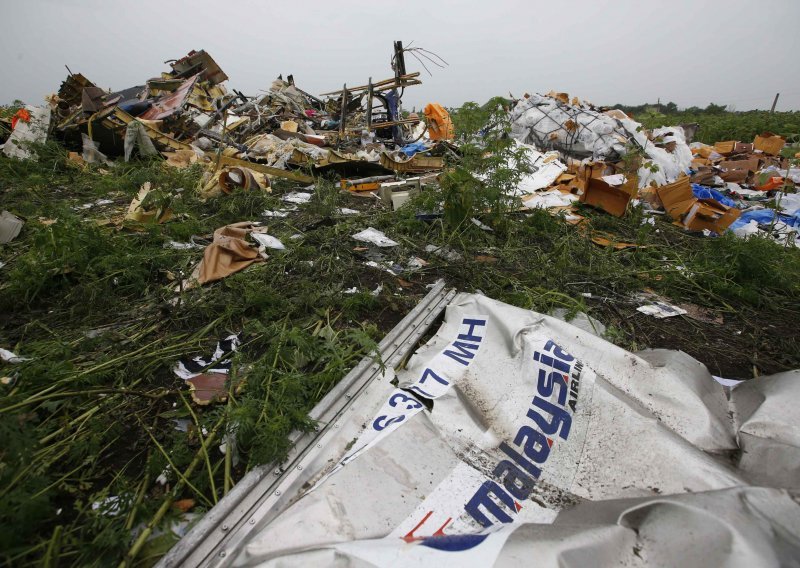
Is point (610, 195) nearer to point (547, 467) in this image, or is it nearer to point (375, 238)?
point (375, 238)

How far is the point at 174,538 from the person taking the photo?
1147 mm

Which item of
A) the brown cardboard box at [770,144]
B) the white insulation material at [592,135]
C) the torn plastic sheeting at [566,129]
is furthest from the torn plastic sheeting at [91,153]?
the brown cardboard box at [770,144]

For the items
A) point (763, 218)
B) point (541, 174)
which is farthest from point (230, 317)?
point (763, 218)

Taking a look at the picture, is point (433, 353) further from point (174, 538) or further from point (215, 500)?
point (174, 538)

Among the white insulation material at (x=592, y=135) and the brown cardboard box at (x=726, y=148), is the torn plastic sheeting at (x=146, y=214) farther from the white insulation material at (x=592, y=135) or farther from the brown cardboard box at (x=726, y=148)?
the brown cardboard box at (x=726, y=148)

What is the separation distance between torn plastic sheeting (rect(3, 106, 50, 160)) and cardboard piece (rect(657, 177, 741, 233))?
9.57 m

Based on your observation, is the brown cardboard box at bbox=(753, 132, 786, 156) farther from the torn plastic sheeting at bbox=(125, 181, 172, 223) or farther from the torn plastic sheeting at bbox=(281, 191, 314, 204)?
the torn plastic sheeting at bbox=(125, 181, 172, 223)

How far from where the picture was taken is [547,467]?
1.36 m

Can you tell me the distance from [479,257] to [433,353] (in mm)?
1578

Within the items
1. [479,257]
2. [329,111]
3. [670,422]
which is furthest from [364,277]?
[329,111]

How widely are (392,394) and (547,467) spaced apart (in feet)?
2.28

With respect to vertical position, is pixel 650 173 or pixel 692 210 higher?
pixel 650 173

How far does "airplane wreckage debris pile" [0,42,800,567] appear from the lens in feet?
3.46

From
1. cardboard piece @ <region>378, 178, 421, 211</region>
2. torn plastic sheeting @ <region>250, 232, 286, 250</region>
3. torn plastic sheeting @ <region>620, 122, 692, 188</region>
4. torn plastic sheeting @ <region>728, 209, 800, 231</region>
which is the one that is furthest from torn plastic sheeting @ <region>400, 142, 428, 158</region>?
torn plastic sheeting @ <region>728, 209, 800, 231</region>
